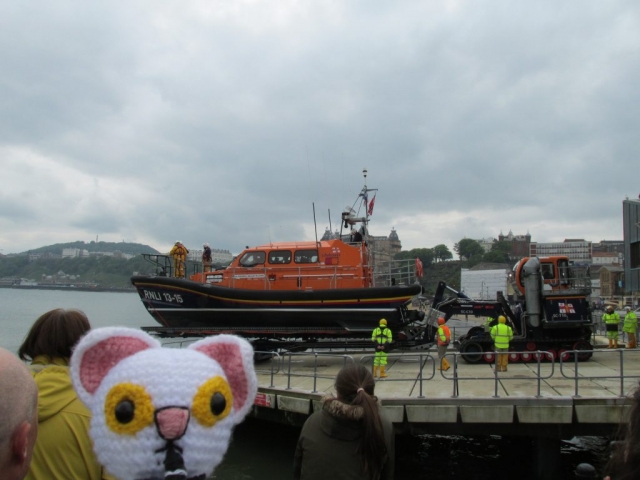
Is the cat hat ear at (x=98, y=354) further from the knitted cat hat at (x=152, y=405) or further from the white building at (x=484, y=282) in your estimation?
the white building at (x=484, y=282)

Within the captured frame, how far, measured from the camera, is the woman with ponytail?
282 centimetres

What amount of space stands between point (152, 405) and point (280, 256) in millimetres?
12014

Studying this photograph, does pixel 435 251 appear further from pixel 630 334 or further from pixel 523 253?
pixel 630 334

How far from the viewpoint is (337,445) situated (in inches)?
113

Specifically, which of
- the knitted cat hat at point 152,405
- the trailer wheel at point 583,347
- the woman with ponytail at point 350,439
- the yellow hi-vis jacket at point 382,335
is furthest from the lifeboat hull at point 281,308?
the knitted cat hat at point 152,405

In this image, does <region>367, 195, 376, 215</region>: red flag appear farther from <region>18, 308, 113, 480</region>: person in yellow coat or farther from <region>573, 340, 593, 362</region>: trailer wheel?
<region>18, 308, 113, 480</region>: person in yellow coat

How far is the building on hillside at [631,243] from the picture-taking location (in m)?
22.7

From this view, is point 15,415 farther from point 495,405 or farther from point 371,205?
point 371,205

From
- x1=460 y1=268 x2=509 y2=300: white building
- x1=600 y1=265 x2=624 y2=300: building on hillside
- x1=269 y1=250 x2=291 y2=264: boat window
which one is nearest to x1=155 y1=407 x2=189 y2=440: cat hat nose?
x1=269 y1=250 x2=291 y2=264: boat window

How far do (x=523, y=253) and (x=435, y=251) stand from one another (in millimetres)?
25273

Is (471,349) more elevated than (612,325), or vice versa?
(612,325)

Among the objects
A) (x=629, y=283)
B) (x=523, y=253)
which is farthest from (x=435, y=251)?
(x=629, y=283)

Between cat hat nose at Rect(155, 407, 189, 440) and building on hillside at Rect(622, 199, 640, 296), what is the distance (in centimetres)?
2476

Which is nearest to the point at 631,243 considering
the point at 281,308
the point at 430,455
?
the point at 430,455
